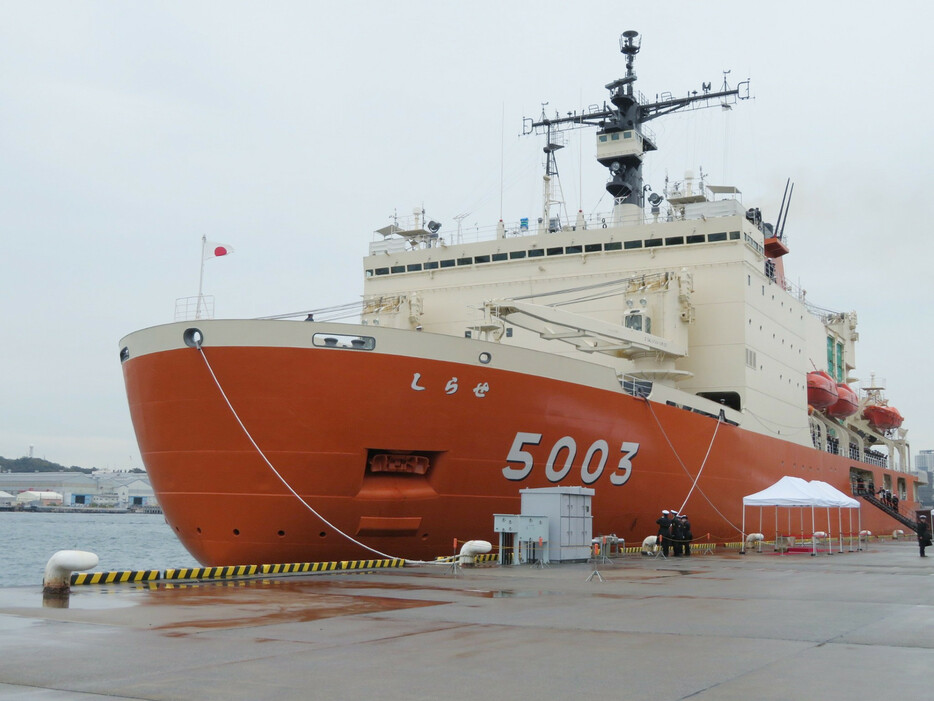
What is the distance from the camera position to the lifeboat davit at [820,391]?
103 ft

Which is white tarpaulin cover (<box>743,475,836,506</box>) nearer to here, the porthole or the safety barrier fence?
the safety barrier fence

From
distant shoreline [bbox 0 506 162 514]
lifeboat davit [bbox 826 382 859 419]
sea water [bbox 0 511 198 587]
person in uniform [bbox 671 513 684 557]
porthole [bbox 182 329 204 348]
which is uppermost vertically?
lifeboat davit [bbox 826 382 859 419]

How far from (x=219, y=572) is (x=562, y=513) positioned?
562cm

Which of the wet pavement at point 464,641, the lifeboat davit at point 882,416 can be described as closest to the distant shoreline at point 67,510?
the lifeboat davit at point 882,416

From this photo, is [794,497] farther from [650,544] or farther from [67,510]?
[67,510]

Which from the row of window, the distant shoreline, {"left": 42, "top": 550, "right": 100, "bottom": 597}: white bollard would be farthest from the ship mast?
the distant shoreline

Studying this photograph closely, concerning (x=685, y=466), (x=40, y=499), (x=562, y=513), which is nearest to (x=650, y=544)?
(x=685, y=466)

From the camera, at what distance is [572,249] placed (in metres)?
24.0

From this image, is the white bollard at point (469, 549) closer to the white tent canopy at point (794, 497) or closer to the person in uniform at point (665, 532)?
the person in uniform at point (665, 532)

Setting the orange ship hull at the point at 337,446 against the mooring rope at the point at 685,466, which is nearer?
the orange ship hull at the point at 337,446

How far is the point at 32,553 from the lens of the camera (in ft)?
117

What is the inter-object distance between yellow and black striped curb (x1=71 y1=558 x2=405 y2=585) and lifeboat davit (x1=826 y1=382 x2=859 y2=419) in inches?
975

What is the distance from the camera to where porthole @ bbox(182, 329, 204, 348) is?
13952 millimetres

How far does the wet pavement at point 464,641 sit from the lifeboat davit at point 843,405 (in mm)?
23606
